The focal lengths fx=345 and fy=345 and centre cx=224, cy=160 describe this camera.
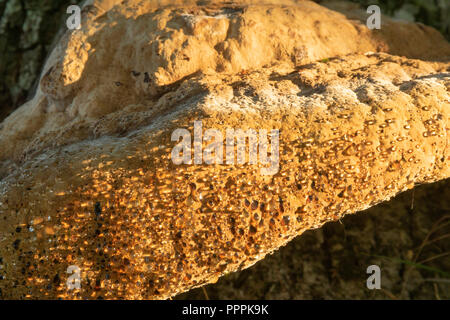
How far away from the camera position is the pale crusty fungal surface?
7.33 ft

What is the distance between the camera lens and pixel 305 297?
3656 mm

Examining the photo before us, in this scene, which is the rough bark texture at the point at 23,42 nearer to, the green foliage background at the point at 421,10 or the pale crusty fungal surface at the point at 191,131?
the pale crusty fungal surface at the point at 191,131

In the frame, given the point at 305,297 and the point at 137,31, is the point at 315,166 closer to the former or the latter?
the point at 305,297

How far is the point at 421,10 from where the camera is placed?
4.33 metres

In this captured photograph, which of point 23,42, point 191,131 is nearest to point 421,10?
point 191,131

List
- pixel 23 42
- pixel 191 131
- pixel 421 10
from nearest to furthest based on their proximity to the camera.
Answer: pixel 191 131 < pixel 421 10 < pixel 23 42

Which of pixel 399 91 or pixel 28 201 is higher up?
pixel 399 91

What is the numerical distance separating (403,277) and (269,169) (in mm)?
2336

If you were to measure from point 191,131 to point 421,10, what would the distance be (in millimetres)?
3687

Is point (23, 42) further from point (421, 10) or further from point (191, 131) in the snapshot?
point (421, 10)

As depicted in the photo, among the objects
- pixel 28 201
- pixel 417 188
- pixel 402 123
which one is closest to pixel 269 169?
pixel 402 123

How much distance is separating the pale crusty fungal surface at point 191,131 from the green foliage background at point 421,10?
115 cm

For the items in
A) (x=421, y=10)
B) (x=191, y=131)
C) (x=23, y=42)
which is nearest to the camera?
(x=191, y=131)

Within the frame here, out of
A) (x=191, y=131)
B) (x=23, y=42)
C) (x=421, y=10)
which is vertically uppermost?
(x=421, y=10)
